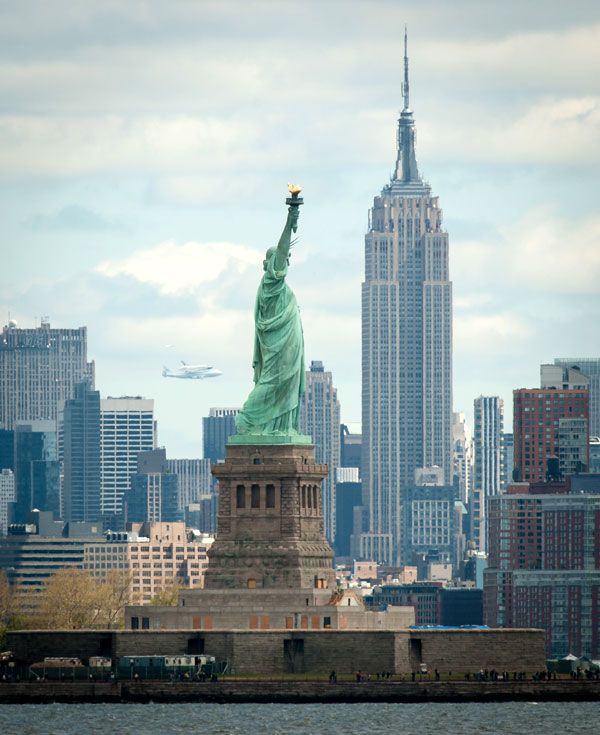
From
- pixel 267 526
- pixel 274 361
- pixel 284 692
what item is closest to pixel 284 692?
pixel 284 692

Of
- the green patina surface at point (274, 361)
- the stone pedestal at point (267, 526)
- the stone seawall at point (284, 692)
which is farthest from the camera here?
the green patina surface at point (274, 361)

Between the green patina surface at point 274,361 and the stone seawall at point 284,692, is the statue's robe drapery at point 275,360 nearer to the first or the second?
the green patina surface at point 274,361

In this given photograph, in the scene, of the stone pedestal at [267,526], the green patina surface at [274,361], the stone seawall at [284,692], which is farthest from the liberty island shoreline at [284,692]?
the green patina surface at [274,361]

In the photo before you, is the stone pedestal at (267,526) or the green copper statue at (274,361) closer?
the stone pedestal at (267,526)

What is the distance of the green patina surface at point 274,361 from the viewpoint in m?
182

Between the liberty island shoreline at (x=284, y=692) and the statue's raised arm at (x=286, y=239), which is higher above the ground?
the statue's raised arm at (x=286, y=239)

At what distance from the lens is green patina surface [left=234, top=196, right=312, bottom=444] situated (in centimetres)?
18212

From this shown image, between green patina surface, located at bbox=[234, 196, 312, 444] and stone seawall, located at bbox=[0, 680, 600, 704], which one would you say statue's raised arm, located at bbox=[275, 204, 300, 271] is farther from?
stone seawall, located at bbox=[0, 680, 600, 704]

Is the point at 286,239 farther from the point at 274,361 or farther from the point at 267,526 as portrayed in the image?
the point at 267,526

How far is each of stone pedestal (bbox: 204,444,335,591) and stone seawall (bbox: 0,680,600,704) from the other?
329 inches

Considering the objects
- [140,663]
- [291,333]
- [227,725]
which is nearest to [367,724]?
[227,725]

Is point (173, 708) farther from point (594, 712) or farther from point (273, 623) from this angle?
point (594, 712)

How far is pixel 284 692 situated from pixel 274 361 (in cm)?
1957

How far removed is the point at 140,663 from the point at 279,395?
1695cm
